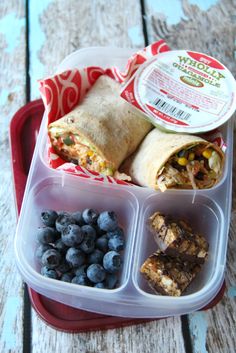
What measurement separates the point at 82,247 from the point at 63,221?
0.07 meters

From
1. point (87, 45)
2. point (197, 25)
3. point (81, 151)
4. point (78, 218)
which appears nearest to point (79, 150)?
point (81, 151)

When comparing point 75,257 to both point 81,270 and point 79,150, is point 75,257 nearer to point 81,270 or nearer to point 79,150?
point 81,270

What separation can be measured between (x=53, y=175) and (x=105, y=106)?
0.69ft

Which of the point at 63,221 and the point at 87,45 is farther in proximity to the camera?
the point at 87,45

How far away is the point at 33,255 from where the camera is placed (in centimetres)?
102

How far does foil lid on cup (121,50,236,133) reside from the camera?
3.60 feet

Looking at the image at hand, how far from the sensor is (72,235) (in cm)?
97

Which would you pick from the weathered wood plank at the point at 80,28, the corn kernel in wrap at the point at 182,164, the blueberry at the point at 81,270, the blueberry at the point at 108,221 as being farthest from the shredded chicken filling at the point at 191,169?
the weathered wood plank at the point at 80,28

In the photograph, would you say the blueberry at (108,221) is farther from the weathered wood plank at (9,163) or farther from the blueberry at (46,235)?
the weathered wood plank at (9,163)

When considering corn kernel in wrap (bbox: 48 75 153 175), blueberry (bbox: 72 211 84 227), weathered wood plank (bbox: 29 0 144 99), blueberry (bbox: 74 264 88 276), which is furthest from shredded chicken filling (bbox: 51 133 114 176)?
weathered wood plank (bbox: 29 0 144 99)

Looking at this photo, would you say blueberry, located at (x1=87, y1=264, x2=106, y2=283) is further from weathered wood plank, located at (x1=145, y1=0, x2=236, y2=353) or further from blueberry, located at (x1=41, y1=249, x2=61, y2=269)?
weathered wood plank, located at (x1=145, y1=0, x2=236, y2=353)

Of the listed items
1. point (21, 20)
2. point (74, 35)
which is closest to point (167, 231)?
point (74, 35)

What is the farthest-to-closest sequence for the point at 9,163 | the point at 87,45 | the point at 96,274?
1. the point at 87,45
2. the point at 9,163
3. the point at 96,274

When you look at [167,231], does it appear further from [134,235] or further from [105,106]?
[105,106]
